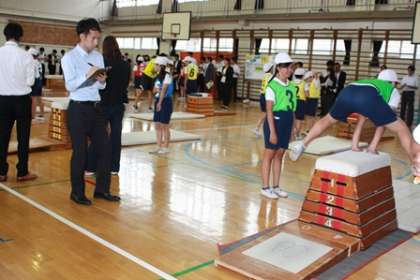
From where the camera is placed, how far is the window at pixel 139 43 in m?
21.8

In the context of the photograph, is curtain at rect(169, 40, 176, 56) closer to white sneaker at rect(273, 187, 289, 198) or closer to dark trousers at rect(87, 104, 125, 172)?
dark trousers at rect(87, 104, 125, 172)

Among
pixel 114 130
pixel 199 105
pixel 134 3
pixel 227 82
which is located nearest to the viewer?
pixel 114 130

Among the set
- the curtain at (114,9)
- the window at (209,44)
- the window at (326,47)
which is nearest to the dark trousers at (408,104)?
the window at (326,47)

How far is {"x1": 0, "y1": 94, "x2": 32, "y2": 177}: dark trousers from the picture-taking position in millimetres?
4895

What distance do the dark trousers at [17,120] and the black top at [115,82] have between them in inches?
32.2

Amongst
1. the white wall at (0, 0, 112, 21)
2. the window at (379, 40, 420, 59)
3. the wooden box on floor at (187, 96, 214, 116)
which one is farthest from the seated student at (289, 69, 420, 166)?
the white wall at (0, 0, 112, 21)

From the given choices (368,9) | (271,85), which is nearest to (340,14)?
(368,9)

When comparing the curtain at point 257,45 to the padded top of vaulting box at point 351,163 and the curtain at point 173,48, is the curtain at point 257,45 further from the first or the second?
the padded top of vaulting box at point 351,163

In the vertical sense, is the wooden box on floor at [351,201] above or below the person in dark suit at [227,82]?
below

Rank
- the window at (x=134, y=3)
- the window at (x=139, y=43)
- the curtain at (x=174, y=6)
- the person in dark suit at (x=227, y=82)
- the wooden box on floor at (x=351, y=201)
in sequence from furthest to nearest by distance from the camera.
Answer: the window at (x=134, y=3), the window at (x=139, y=43), the curtain at (x=174, y=6), the person in dark suit at (x=227, y=82), the wooden box on floor at (x=351, y=201)

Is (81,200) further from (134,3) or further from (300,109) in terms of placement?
(134,3)

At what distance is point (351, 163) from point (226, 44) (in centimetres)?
1494

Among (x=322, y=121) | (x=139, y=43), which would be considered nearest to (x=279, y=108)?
(x=322, y=121)

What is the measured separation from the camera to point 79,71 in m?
4.25
